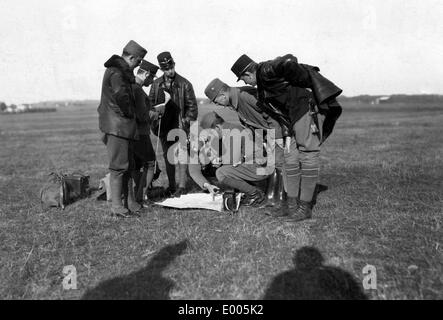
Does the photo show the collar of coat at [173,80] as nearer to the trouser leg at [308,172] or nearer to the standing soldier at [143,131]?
the standing soldier at [143,131]

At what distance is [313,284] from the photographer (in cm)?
420

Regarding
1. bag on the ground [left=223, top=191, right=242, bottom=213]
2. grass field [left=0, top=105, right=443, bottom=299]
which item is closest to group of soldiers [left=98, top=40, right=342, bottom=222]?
bag on the ground [left=223, top=191, right=242, bottom=213]

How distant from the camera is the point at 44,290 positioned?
436 centimetres

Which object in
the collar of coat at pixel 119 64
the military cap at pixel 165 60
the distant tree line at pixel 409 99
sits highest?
the military cap at pixel 165 60

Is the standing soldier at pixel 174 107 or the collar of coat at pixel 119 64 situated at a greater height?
the collar of coat at pixel 119 64

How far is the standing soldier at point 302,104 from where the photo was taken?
614cm

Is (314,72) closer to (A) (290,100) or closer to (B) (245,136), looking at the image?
(A) (290,100)

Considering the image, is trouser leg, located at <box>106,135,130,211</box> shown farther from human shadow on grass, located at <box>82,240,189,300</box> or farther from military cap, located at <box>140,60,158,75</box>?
human shadow on grass, located at <box>82,240,189,300</box>

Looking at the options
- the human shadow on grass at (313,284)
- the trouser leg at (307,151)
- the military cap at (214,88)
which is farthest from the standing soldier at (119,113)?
the human shadow on grass at (313,284)

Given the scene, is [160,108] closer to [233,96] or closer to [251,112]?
[233,96]

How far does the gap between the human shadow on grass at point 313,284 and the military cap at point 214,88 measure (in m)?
3.52

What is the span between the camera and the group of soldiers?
20.7ft

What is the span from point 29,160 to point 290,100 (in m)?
13.7

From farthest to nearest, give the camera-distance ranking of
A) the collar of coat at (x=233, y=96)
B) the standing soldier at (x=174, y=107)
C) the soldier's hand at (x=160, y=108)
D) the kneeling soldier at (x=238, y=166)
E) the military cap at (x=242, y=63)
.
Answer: the standing soldier at (x=174, y=107) → the soldier's hand at (x=160, y=108) → the kneeling soldier at (x=238, y=166) → the collar of coat at (x=233, y=96) → the military cap at (x=242, y=63)
